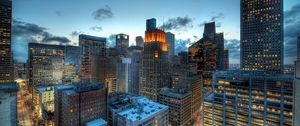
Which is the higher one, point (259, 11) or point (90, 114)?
point (259, 11)

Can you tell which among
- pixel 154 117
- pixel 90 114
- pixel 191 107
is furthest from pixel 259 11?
pixel 90 114

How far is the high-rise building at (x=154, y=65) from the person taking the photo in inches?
5212

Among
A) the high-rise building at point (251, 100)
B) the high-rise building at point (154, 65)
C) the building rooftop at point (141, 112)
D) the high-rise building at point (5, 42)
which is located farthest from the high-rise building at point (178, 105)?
the high-rise building at point (5, 42)

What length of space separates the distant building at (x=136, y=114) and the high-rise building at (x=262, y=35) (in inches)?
3790

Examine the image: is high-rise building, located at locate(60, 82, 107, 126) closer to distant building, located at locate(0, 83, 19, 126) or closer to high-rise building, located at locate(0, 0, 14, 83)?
distant building, located at locate(0, 83, 19, 126)

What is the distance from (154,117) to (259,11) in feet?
420

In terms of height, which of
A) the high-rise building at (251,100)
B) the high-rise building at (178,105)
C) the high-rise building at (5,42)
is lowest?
the high-rise building at (178,105)

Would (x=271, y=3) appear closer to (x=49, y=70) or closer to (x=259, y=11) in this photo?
(x=259, y=11)

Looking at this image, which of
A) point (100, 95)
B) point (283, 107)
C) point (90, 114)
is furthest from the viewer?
point (100, 95)

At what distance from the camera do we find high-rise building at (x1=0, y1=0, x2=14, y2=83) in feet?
452

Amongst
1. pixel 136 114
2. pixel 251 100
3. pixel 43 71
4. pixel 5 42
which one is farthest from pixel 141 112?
pixel 5 42

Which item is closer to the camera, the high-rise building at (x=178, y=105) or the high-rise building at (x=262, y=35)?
the high-rise building at (x=178, y=105)

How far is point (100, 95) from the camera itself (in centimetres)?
7656

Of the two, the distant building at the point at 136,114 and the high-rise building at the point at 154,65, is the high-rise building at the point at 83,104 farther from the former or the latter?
the high-rise building at the point at 154,65
